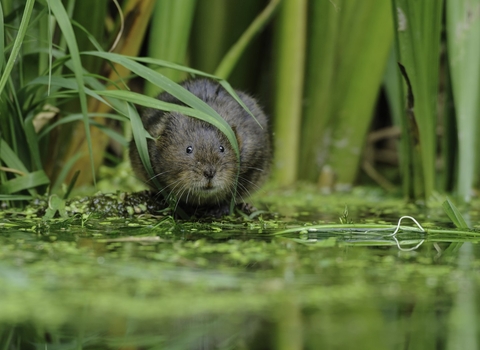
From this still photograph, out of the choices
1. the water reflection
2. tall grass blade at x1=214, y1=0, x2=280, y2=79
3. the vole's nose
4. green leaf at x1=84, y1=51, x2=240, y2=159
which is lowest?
the water reflection

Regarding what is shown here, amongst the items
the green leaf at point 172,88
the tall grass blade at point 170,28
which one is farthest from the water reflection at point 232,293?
the tall grass blade at point 170,28

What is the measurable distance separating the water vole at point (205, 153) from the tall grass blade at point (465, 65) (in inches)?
40.4

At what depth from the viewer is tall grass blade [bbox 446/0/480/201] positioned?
370 cm

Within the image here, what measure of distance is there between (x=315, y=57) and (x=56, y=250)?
259 centimetres

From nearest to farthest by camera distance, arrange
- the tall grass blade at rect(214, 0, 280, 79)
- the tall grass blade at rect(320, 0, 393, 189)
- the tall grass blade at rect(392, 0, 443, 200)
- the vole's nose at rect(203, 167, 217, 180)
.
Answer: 1. the vole's nose at rect(203, 167, 217, 180)
2. the tall grass blade at rect(392, 0, 443, 200)
3. the tall grass blade at rect(214, 0, 280, 79)
4. the tall grass blade at rect(320, 0, 393, 189)

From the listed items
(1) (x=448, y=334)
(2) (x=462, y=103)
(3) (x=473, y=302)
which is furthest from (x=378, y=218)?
(1) (x=448, y=334)

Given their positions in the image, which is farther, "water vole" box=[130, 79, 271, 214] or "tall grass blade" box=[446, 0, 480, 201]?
"tall grass blade" box=[446, 0, 480, 201]

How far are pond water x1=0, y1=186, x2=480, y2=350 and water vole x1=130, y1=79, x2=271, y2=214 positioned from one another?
24 centimetres

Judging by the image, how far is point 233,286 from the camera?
5.96ft

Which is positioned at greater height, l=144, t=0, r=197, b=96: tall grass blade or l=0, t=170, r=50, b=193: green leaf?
l=144, t=0, r=197, b=96: tall grass blade

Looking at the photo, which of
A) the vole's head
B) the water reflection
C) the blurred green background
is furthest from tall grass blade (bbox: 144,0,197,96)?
the water reflection

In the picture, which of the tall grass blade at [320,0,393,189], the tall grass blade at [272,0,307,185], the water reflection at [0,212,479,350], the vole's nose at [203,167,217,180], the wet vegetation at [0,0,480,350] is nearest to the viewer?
the water reflection at [0,212,479,350]

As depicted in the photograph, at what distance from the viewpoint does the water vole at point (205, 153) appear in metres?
2.93

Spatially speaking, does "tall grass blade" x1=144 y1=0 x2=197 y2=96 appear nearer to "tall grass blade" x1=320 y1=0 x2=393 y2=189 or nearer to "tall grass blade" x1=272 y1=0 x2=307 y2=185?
"tall grass blade" x1=272 y1=0 x2=307 y2=185
